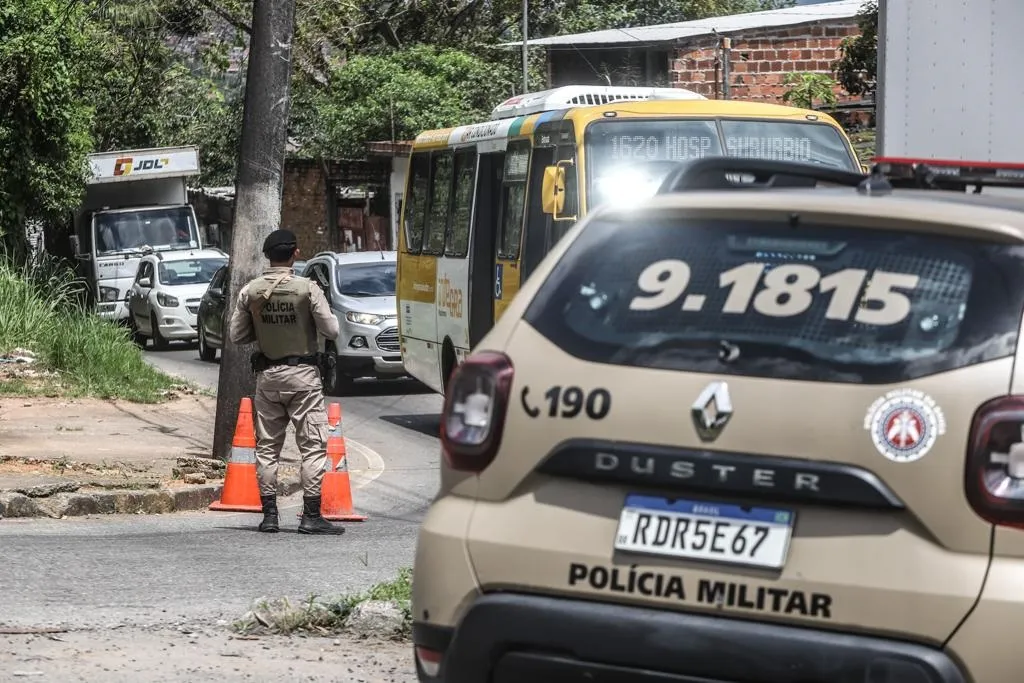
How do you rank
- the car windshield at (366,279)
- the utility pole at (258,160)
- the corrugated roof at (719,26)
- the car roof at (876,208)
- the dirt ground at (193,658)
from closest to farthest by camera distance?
1. the car roof at (876,208)
2. the dirt ground at (193,658)
3. the utility pole at (258,160)
4. the car windshield at (366,279)
5. the corrugated roof at (719,26)

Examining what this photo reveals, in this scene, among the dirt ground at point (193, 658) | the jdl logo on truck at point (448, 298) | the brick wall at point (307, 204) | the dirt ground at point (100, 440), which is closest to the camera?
the dirt ground at point (193, 658)

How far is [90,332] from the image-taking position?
66.6ft

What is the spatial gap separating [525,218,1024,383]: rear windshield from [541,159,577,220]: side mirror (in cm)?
886

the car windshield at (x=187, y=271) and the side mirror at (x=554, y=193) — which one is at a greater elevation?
the side mirror at (x=554, y=193)

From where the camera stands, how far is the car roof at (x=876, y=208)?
404 centimetres

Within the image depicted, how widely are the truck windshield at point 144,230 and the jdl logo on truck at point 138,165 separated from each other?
3.30 feet

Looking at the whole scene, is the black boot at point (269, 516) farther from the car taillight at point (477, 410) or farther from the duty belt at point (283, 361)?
the car taillight at point (477, 410)

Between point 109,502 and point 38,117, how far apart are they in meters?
20.2

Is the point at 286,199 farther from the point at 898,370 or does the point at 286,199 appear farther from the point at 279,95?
the point at 898,370

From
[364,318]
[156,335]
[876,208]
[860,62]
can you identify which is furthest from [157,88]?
[876,208]

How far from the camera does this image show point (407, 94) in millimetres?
40125

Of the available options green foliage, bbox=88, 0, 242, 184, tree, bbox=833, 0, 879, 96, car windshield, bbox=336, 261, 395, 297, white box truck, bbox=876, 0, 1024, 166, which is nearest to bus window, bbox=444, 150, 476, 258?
car windshield, bbox=336, 261, 395, 297

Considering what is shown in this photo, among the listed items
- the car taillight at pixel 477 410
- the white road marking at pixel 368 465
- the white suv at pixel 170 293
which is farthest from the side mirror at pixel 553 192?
the white suv at pixel 170 293

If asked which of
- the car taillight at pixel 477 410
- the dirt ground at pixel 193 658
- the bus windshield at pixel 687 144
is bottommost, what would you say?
the dirt ground at pixel 193 658
